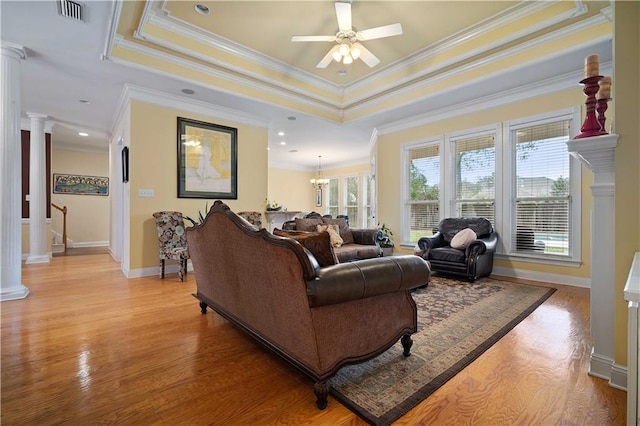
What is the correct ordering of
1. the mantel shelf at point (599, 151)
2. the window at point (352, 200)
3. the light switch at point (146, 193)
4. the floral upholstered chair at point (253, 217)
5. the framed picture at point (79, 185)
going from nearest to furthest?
the mantel shelf at point (599, 151), the light switch at point (146, 193), the floral upholstered chair at point (253, 217), the framed picture at point (79, 185), the window at point (352, 200)

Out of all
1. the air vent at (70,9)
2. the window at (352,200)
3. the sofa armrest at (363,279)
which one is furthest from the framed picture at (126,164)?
the window at (352,200)

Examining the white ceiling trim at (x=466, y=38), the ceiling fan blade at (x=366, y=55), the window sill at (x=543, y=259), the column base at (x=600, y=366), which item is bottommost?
the column base at (x=600, y=366)

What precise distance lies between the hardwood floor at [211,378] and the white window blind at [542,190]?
5.54 feet

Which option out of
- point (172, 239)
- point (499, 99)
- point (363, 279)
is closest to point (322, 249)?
point (363, 279)

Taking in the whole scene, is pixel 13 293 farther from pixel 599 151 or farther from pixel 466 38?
pixel 466 38

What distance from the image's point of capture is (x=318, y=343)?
A: 148 cm

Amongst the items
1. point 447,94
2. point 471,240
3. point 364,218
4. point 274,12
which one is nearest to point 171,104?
point 274,12

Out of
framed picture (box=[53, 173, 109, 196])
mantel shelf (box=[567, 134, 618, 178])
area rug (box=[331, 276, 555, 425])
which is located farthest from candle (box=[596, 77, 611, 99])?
framed picture (box=[53, 173, 109, 196])

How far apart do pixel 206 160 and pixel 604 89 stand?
196 inches

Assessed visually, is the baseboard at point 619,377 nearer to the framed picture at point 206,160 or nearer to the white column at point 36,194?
the framed picture at point 206,160

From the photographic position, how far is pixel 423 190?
577 cm

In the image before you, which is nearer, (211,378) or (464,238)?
(211,378)

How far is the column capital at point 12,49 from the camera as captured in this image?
332 cm

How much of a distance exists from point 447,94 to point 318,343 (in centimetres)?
446
